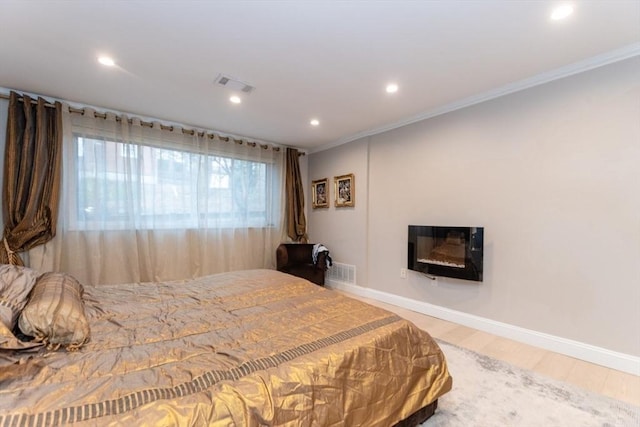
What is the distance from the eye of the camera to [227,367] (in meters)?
1.08

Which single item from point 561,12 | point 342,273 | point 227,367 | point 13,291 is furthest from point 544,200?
point 13,291

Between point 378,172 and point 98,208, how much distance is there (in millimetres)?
3601

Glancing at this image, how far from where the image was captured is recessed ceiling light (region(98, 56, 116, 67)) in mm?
2275

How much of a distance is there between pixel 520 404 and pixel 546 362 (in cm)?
81

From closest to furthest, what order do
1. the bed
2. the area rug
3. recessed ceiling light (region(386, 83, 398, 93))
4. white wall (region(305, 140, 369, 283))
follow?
1. the bed
2. the area rug
3. recessed ceiling light (region(386, 83, 398, 93))
4. white wall (region(305, 140, 369, 283))

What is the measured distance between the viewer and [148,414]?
0.82 meters

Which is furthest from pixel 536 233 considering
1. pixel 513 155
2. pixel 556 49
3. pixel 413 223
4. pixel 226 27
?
pixel 226 27

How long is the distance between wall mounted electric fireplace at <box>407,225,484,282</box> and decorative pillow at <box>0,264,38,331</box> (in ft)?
11.1

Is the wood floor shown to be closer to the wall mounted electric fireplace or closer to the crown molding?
the wall mounted electric fireplace

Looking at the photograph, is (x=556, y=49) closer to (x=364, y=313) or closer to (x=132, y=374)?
(x=364, y=313)

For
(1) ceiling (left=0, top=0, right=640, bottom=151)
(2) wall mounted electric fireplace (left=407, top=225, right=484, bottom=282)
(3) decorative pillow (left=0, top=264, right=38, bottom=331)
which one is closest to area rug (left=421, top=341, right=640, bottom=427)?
(2) wall mounted electric fireplace (left=407, top=225, right=484, bottom=282)

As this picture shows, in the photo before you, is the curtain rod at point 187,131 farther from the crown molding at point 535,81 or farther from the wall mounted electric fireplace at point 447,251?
the wall mounted electric fireplace at point 447,251

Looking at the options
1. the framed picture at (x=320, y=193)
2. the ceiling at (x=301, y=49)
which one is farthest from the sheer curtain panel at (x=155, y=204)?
the framed picture at (x=320, y=193)

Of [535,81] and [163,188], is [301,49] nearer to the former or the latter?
[535,81]
